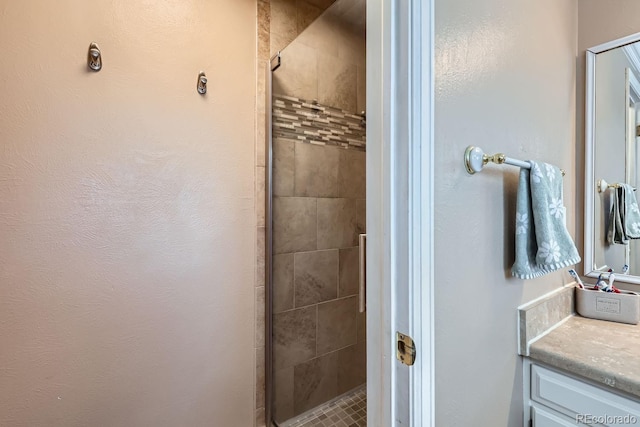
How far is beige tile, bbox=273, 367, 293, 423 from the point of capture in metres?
1.52

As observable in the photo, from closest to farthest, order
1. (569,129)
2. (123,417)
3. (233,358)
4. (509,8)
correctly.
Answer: (509,8) → (123,417) → (569,129) → (233,358)

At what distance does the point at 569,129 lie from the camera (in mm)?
1232

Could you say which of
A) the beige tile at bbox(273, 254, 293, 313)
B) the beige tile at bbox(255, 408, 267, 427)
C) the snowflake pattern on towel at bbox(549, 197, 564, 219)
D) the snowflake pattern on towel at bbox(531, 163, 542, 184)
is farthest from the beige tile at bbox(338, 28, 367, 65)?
the beige tile at bbox(255, 408, 267, 427)

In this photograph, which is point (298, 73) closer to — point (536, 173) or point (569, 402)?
point (536, 173)

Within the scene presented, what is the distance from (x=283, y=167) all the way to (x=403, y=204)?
1013mm

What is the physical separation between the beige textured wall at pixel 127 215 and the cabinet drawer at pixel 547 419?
1183 mm

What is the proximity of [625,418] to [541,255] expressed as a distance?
451 mm

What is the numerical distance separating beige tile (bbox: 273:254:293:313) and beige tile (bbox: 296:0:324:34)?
1266 millimetres

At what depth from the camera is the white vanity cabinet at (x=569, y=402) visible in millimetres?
A: 762

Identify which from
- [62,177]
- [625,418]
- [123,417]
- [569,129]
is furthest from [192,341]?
[569,129]

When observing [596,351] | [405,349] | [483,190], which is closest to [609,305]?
[596,351]

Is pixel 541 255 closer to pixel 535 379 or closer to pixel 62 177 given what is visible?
pixel 535 379

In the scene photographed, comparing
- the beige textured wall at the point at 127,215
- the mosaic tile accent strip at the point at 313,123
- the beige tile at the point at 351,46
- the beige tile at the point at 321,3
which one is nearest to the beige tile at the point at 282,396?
the beige textured wall at the point at 127,215

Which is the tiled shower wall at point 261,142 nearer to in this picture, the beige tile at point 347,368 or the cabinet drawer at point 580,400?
the beige tile at point 347,368
